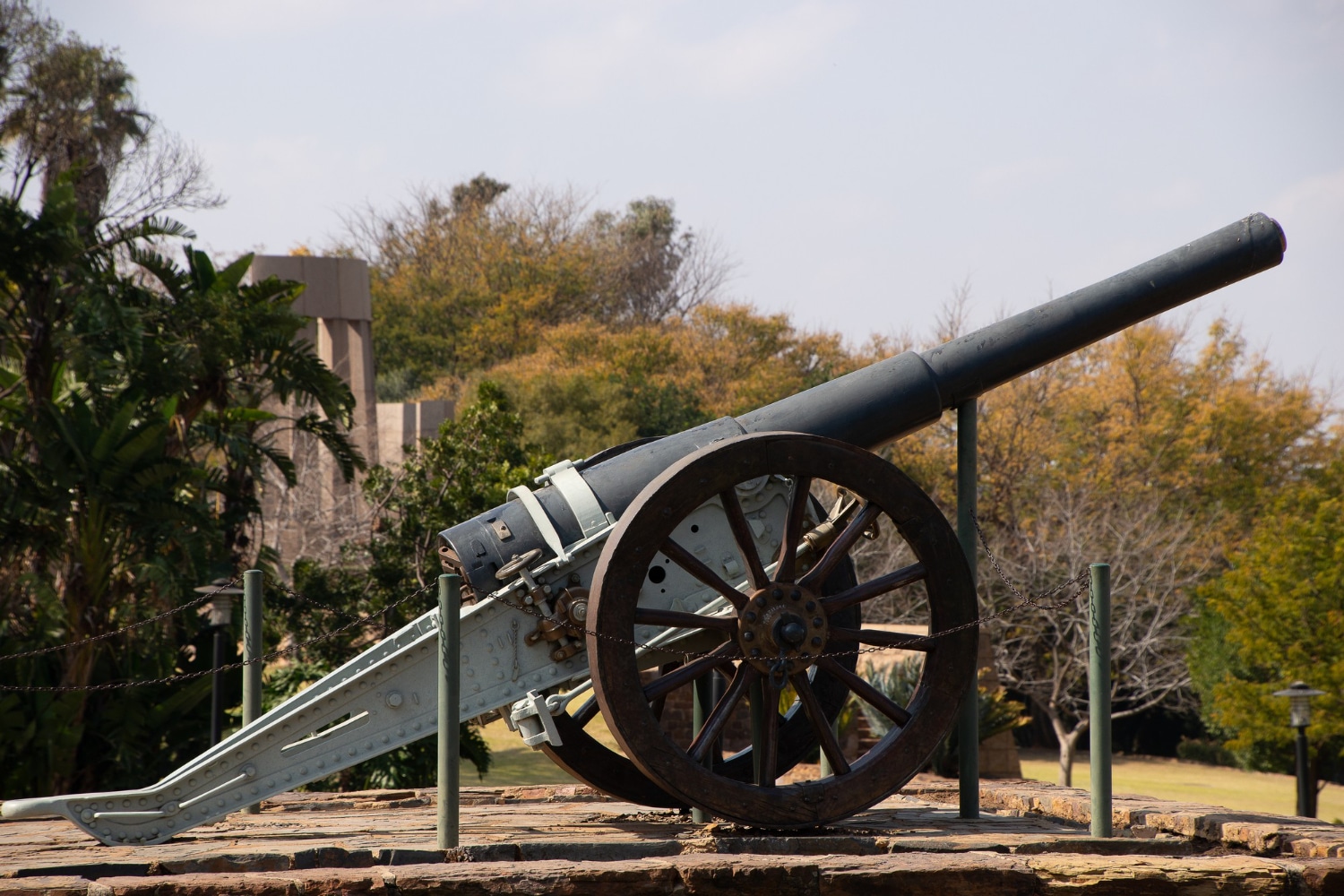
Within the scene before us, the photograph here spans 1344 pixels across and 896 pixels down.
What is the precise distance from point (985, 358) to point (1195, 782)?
1807cm

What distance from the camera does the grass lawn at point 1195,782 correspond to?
1990 centimetres

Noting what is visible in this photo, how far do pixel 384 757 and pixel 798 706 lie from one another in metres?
5.94

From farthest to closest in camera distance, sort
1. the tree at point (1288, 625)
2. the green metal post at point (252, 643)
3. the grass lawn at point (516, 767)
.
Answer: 1. the tree at point (1288, 625)
2. the grass lawn at point (516, 767)
3. the green metal post at point (252, 643)

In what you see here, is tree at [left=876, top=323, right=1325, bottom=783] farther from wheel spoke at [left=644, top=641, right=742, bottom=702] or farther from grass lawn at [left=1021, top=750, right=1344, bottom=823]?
wheel spoke at [left=644, top=641, right=742, bottom=702]

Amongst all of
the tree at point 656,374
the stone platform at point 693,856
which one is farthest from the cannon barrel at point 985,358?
the tree at point 656,374

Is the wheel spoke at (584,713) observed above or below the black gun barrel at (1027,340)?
below

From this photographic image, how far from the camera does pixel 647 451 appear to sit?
588cm

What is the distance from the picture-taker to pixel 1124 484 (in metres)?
26.1

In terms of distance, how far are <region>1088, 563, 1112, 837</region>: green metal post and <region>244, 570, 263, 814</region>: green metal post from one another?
3753mm

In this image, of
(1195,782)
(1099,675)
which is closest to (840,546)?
(1099,675)

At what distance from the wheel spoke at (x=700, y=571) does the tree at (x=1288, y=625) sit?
14881 mm

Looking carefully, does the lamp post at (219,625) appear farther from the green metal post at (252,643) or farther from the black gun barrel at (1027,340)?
the black gun barrel at (1027,340)

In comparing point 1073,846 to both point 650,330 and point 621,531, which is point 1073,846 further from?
point 650,330

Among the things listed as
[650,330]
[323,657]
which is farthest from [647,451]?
[650,330]
